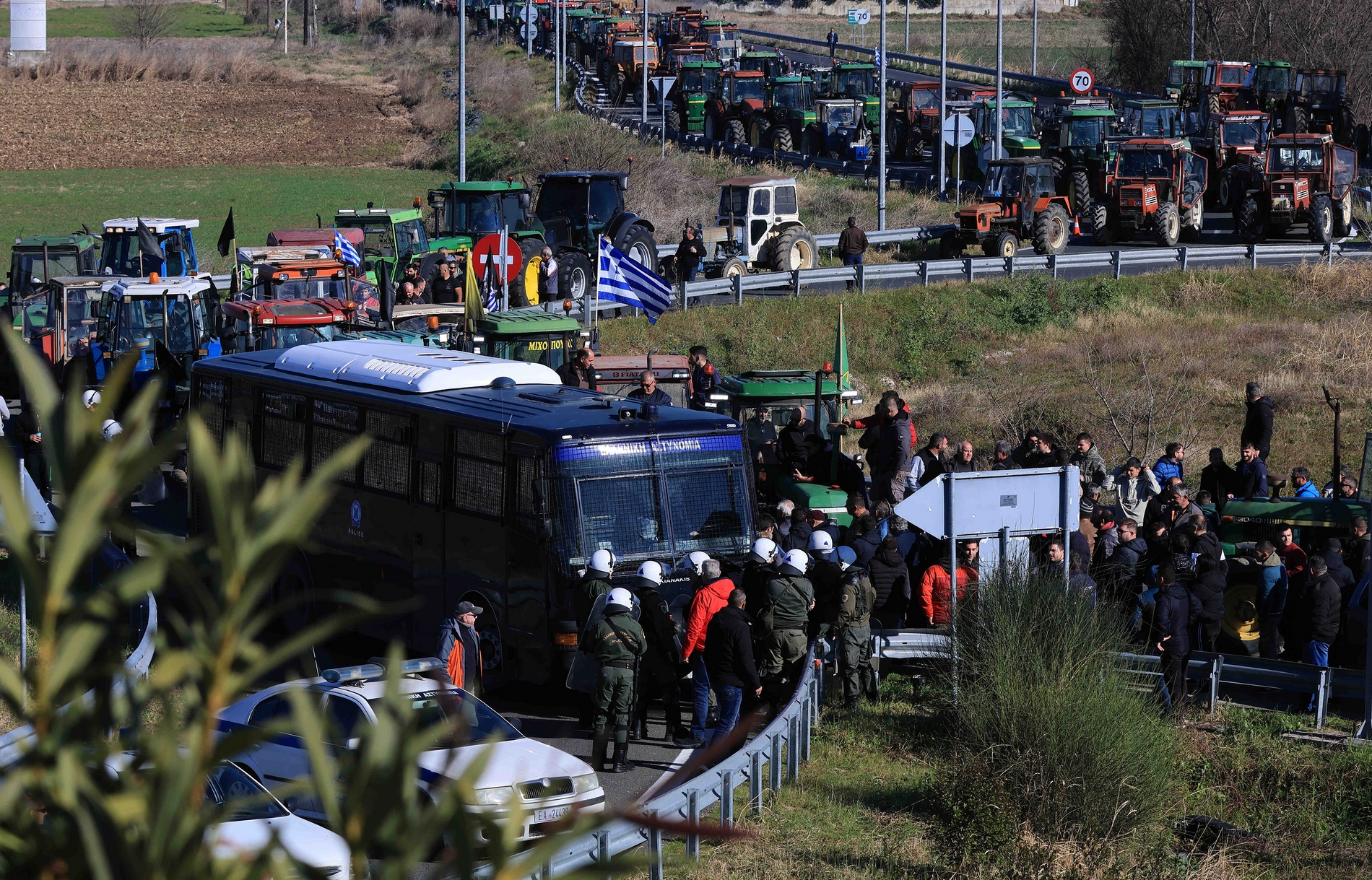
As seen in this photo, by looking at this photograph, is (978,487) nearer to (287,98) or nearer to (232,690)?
(232,690)

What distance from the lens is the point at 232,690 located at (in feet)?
5.49

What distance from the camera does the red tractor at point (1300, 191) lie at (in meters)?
36.9

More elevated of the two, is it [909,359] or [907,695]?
[909,359]

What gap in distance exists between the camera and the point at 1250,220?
37844 mm

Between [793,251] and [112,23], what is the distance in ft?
333

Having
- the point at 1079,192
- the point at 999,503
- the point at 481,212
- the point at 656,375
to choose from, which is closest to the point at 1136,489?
the point at 999,503

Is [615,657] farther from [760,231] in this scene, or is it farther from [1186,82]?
[1186,82]

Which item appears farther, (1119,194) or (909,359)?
(1119,194)

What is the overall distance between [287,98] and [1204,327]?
204 feet

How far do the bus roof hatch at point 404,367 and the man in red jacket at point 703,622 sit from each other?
3.49 m

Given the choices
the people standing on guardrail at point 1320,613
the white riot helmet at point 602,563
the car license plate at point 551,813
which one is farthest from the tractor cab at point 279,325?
the people standing on guardrail at point 1320,613

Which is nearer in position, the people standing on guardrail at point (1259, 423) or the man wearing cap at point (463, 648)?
the man wearing cap at point (463, 648)

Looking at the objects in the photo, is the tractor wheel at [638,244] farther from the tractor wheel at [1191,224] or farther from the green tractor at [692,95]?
the green tractor at [692,95]

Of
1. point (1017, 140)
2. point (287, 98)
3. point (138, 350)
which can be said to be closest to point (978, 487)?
point (138, 350)
